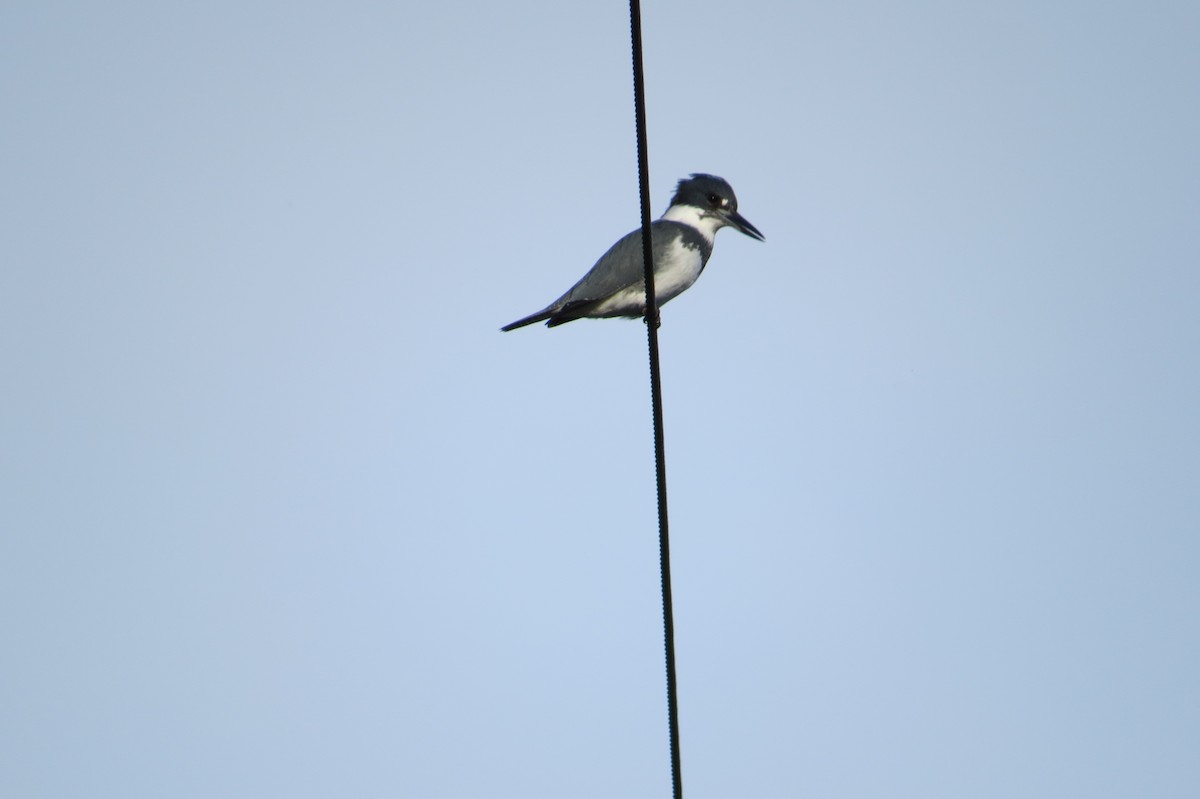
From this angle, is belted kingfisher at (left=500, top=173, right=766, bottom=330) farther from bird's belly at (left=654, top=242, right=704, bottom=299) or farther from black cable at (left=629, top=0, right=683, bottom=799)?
black cable at (left=629, top=0, right=683, bottom=799)

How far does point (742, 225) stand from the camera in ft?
25.3

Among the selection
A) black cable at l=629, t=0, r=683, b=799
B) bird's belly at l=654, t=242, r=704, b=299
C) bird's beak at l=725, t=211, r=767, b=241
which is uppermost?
bird's beak at l=725, t=211, r=767, b=241

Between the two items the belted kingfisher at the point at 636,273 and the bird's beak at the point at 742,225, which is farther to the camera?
the bird's beak at the point at 742,225

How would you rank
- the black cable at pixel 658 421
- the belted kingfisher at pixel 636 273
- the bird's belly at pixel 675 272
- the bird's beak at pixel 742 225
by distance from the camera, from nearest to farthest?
the black cable at pixel 658 421 < the belted kingfisher at pixel 636 273 < the bird's belly at pixel 675 272 < the bird's beak at pixel 742 225

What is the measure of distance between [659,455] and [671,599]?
0.35 m

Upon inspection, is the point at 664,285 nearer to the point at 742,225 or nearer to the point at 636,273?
the point at 636,273

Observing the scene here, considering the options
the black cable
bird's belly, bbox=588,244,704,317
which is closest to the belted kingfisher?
bird's belly, bbox=588,244,704,317

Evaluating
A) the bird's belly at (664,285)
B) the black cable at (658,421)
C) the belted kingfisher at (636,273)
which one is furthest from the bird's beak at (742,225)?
the black cable at (658,421)

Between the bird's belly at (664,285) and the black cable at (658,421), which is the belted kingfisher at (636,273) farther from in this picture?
the black cable at (658,421)

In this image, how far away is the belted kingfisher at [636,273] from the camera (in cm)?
648

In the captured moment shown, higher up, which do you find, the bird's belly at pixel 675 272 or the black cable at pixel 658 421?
the bird's belly at pixel 675 272

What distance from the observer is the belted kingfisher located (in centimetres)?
648

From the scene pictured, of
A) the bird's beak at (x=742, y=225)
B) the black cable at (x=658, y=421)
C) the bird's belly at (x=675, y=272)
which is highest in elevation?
the bird's beak at (x=742, y=225)

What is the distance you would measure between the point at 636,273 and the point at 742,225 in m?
1.49
